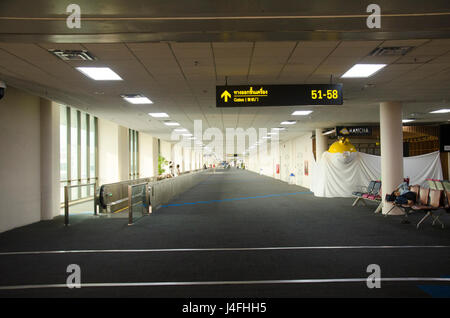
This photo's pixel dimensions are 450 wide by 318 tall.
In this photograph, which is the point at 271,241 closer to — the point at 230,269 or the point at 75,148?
the point at 230,269

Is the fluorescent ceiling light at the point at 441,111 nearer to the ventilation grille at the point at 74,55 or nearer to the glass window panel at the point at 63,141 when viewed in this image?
the ventilation grille at the point at 74,55

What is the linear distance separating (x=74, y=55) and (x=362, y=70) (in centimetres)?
567

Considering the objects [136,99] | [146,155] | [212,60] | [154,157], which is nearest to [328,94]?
[212,60]

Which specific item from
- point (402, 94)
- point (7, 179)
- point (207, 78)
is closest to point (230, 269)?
point (207, 78)

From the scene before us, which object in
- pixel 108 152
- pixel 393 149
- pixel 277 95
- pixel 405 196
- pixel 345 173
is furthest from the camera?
pixel 108 152

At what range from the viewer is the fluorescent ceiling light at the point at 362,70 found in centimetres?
625

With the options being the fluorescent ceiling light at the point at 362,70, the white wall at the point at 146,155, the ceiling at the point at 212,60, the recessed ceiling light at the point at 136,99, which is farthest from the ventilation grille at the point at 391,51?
the white wall at the point at 146,155

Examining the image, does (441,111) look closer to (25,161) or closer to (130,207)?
(130,207)

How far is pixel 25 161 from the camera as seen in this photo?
8844 mm

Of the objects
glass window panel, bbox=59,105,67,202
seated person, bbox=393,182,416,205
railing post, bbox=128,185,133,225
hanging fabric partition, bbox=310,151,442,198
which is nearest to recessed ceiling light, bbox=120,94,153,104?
railing post, bbox=128,185,133,225

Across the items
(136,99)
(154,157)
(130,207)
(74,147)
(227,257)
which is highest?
(136,99)

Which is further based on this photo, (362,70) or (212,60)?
(362,70)

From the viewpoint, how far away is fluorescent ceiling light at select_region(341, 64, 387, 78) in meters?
6.25
